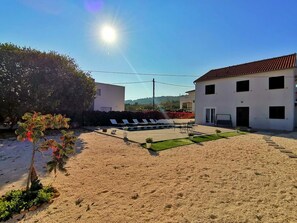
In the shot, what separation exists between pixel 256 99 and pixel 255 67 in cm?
381

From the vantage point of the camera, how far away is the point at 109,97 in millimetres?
29312

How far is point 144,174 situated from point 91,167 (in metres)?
1.89

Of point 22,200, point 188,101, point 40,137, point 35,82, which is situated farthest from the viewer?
point 188,101

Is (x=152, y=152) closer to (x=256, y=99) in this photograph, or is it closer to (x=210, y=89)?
(x=256, y=99)

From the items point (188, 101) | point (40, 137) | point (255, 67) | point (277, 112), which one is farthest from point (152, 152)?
point (188, 101)

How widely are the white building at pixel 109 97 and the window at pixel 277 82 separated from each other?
846 inches

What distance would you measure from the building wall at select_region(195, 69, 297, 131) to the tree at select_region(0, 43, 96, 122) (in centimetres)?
1610

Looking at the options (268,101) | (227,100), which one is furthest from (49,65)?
(268,101)

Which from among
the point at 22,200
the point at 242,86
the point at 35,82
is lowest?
the point at 22,200

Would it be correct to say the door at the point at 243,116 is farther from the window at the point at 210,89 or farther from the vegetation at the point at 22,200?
the vegetation at the point at 22,200

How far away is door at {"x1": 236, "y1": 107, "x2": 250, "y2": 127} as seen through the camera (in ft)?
64.7

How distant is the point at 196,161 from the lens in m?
6.58

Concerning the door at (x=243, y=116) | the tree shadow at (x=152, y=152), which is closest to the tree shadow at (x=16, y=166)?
the tree shadow at (x=152, y=152)

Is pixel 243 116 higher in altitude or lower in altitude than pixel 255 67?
lower
